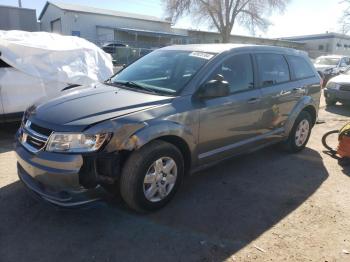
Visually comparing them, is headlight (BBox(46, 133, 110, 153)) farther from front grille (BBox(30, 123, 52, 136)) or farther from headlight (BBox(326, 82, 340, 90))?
headlight (BBox(326, 82, 340, 90))

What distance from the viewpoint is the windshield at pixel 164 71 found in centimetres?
383

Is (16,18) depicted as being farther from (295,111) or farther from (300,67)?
(295,111)

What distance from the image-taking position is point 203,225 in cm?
335

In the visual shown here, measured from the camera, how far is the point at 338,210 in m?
3.76

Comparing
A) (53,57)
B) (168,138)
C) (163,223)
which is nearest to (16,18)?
(53,57)

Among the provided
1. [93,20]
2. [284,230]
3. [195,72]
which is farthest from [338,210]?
[93,20]

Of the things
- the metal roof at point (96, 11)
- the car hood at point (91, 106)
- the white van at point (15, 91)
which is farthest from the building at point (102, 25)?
the car hood at point (91, 106)

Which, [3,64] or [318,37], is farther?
[318,37]

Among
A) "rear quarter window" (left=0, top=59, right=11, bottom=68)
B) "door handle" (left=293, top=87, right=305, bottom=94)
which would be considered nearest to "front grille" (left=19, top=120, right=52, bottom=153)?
"rear quarter window" (left=0, top=59, right=11, bottom=68)

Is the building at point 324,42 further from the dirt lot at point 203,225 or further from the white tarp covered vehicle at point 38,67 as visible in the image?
the dirt lot at point 203,225

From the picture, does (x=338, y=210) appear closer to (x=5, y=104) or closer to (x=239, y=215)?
(x=239, y=215)

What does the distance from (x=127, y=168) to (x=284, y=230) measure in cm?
169

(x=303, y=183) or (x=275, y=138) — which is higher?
(x=275, y=138)

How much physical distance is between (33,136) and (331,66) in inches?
675
